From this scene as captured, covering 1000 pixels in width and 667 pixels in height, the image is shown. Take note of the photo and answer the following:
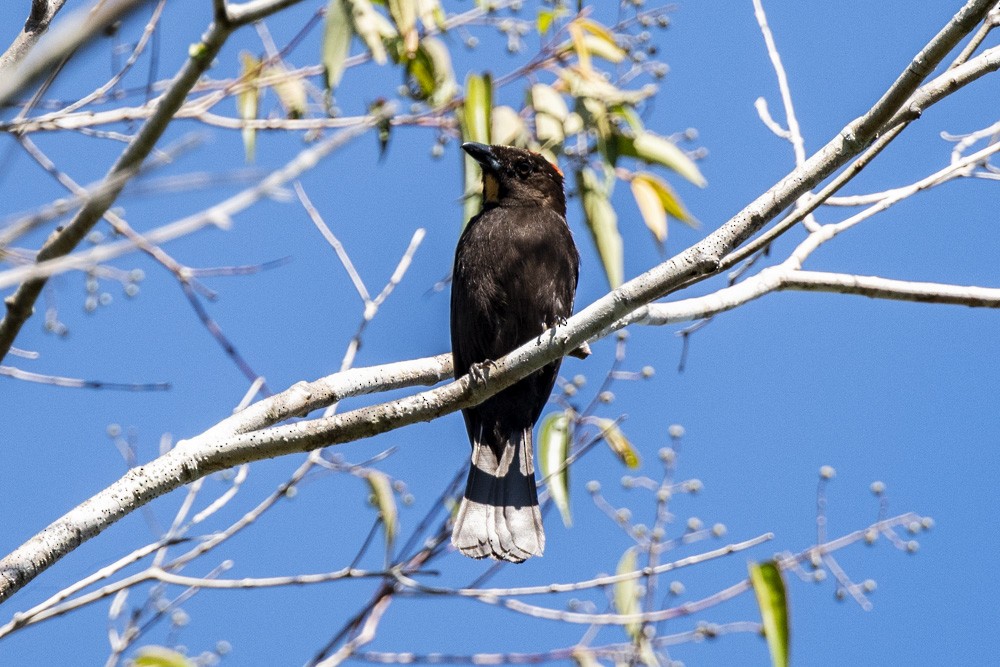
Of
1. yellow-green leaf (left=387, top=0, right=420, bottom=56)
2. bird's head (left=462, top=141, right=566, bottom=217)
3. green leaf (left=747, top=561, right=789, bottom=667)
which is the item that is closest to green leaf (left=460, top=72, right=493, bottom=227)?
yellow-green leaf (left=387, top=0, right=420, bottom=56)

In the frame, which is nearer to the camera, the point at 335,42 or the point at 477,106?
the point at 335,42

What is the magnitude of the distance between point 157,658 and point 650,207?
83.6 inches

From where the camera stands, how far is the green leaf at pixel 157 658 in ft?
9.73

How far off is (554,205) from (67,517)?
2.72 meters

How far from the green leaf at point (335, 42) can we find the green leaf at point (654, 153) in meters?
1.07

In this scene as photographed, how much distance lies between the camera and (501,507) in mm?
3789

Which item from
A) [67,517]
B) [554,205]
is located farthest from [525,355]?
[554,205]

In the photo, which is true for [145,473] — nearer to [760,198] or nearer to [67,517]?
[67,517]

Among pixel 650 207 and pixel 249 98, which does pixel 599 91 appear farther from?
pixel 249 98

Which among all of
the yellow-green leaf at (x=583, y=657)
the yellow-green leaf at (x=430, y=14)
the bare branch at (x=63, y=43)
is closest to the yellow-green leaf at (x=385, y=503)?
the yellow-green leaf at (x=583, y=657)

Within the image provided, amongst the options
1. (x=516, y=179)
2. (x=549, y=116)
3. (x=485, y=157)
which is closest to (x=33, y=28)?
(x=549, y=116)

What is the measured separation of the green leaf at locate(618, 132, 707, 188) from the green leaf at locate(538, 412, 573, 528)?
94 cm

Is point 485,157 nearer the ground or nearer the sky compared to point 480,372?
nearer the sky

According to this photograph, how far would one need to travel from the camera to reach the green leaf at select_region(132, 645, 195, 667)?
2.97 m
